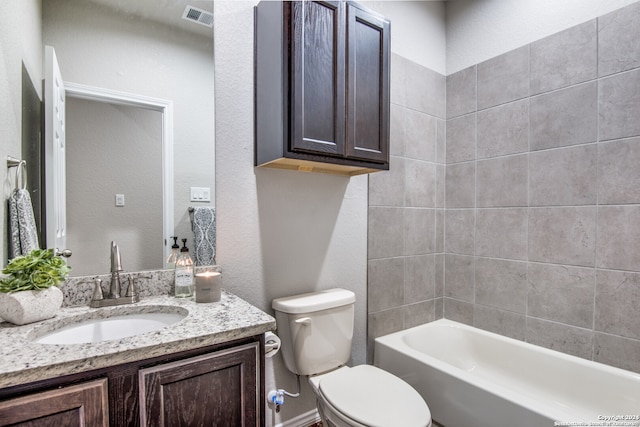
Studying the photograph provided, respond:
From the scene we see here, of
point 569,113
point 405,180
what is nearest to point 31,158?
point 405,180

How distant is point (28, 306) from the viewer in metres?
0.97

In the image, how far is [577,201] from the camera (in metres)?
1.74

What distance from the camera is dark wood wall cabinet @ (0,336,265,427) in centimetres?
74

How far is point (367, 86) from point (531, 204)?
119 centimetres

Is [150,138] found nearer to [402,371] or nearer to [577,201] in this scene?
[402,371]

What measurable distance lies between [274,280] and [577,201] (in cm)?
162

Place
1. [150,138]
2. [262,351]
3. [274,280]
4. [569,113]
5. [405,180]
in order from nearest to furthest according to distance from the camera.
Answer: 1. [262,351]
2. [150,138]
3. [274,280]
4. [569,113]
5. [405,180]

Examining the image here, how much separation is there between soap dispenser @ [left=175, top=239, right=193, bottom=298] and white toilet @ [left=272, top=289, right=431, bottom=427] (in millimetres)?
413

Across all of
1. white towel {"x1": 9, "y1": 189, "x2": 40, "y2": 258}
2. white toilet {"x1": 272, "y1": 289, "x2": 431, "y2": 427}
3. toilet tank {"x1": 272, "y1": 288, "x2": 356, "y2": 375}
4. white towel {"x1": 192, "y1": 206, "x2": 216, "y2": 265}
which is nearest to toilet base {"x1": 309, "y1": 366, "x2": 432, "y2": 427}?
white toilet {"x1": 272, "y1": 289, "x2": 431, "y2": 427}

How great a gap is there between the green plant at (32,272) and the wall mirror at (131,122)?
7.7 inches

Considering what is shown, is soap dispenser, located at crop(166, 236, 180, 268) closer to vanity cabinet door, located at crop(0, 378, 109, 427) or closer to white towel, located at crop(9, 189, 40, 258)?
white towel, located at crop(9, 189, 40, 258)

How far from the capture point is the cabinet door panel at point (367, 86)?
150cm

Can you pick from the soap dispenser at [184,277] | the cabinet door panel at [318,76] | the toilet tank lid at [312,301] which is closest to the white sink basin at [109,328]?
the soap dispenser at [184,277]

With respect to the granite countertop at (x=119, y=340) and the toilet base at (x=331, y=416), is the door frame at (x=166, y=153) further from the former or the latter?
the toilet base at (x=331, y=416)
